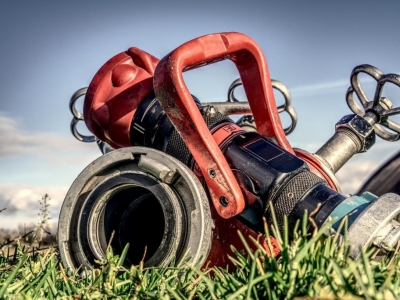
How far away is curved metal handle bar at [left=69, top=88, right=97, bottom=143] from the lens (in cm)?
263

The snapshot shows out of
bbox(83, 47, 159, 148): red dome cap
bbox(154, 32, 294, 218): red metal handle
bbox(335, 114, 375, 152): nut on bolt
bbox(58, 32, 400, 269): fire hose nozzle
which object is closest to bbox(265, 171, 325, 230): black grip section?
bbox(58, 32, 400, 269): fire hose nozzle

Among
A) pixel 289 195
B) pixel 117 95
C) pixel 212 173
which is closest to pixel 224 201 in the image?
pixel 212 173

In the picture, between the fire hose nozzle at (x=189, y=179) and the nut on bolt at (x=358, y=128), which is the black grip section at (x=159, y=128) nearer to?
the fire hose nozzle at (x=189, y=179)

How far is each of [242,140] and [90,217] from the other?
613 mm

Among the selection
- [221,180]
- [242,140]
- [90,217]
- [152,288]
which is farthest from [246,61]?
[152,288]

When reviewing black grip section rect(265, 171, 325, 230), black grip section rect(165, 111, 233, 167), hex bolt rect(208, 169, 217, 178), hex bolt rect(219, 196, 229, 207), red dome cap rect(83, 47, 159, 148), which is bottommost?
black grip section rect(265, 171, 325, 230)

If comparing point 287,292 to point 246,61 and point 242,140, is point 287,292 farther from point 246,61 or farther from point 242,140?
point 246,61

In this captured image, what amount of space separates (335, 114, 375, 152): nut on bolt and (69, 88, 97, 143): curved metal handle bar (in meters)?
1.21

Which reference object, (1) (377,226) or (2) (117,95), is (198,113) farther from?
(1) (377,226)

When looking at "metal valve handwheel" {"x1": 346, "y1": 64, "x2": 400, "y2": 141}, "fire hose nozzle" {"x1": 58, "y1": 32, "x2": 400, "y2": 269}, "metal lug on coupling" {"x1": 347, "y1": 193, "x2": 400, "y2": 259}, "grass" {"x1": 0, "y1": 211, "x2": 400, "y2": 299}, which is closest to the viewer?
"grass" {"x1": 0, "y1": 211, "x2": 400, "y2": 299}

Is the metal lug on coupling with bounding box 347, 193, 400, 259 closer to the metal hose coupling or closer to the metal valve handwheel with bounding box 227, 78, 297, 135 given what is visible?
the metal hose coupling

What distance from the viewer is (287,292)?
40.2 inches

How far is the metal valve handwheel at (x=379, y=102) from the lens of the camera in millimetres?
2617

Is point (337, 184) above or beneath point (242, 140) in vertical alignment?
beneath
